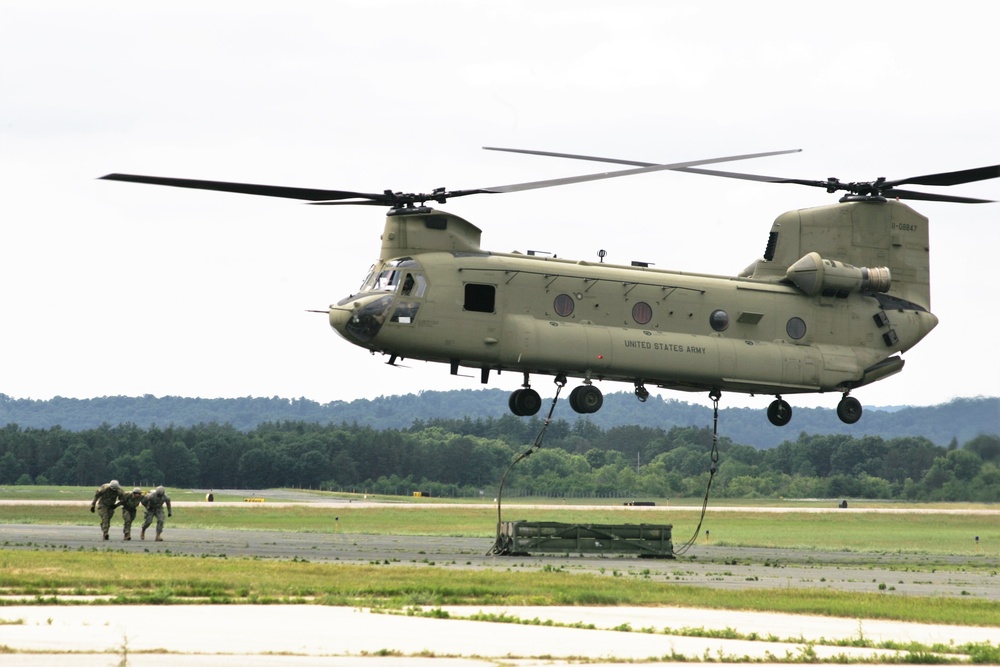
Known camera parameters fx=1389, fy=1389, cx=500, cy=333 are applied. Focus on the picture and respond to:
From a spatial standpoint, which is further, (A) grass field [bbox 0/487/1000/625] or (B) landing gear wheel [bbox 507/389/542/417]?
(B) landing gear wheel [bbox 507/389/542/417]

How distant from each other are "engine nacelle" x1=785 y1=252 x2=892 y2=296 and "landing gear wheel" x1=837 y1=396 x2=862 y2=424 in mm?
2945

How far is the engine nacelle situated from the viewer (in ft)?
122

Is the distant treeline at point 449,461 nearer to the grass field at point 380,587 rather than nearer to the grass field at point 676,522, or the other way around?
the grass field at point 676,522

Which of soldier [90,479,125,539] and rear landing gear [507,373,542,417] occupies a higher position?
rear landing gear [507,373,542,417]

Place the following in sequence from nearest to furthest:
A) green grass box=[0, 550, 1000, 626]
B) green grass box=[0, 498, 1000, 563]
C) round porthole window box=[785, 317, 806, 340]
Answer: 1. green grass box=[0, 550, 1000, 626]
2. round porthole window box=[785, 317, 806, 340]
3. green grass box=[0, 498, 1000, 563]

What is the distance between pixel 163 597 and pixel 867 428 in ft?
519

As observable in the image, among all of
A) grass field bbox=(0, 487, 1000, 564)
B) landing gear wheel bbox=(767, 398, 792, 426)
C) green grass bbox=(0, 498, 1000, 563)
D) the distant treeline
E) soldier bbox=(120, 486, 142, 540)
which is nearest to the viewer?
landing gear wheel bbox=(767, 398, 792, 426)

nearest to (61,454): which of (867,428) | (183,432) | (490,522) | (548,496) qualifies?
(183,432)

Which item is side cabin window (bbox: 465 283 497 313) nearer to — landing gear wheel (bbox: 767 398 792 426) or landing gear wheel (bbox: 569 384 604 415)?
landing gear wheel (bbox: 569 384 604 415)

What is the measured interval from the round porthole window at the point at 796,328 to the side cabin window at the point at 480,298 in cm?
862

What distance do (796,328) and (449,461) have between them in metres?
97.6

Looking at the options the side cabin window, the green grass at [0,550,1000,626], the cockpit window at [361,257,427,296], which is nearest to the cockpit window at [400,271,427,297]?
the cockpit window at [361,257,427,296]

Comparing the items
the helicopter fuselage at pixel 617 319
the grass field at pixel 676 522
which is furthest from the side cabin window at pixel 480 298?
the grass field at pixel 676 522

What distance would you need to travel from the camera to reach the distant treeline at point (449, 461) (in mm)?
114688
